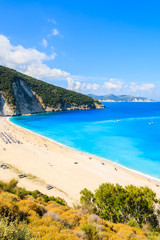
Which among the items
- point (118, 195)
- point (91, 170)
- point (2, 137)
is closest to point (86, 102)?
point (2, 137)

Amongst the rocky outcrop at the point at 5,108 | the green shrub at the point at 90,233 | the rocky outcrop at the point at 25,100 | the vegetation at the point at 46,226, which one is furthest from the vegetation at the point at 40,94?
the green shrub at the point at 90,233

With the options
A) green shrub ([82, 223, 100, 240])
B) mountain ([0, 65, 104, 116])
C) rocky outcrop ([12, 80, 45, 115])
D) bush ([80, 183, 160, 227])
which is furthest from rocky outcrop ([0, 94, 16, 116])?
green shrub ([82, 223, 100, 240])

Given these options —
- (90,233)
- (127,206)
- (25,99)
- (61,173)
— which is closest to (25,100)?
(25,99)

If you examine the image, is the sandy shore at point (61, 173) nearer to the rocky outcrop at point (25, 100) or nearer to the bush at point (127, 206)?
the bush at point (127, 206)

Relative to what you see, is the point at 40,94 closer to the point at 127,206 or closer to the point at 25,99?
the point at 25,99

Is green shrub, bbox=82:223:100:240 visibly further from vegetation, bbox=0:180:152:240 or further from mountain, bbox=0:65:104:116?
mountain, bbox=0:65:104:116

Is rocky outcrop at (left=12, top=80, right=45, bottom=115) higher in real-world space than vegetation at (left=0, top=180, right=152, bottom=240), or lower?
higher
